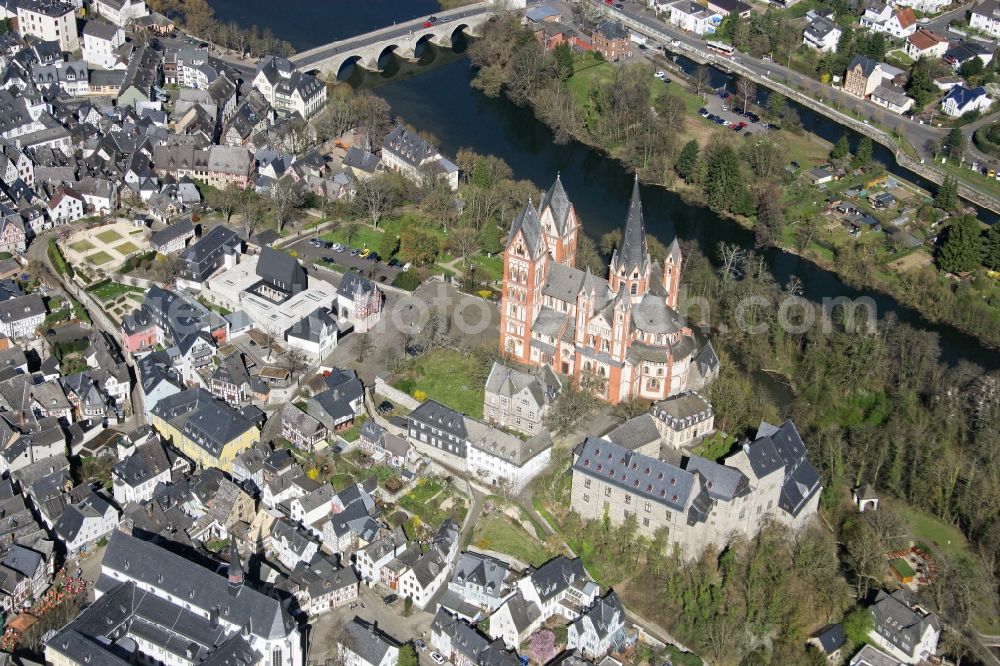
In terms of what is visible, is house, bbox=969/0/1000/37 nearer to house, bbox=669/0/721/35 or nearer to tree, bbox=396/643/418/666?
house, bbox=669/0/721/35

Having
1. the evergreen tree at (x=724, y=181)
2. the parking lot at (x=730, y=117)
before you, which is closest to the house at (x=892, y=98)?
the parking lot at (x=730, y=117)

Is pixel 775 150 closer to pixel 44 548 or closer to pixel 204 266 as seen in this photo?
pixel 204 266

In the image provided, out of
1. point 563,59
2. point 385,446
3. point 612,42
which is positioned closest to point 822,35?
point 612,42

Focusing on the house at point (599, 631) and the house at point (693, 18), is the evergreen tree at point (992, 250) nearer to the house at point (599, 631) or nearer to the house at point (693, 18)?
the house at point (693, 18)

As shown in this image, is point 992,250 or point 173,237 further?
point 992,250

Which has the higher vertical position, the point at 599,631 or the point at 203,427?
the point at 203,427

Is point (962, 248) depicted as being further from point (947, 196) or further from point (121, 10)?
point (121, 10)

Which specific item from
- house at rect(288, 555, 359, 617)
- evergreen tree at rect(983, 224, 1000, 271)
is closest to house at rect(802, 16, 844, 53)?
evergreen tree at rect(983, 224, 1000, 271)
